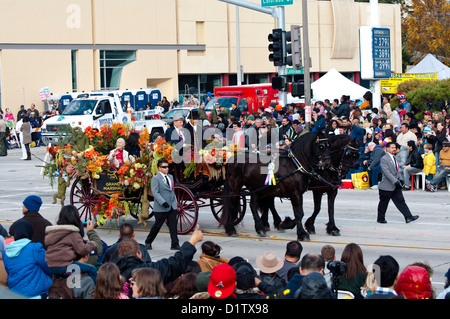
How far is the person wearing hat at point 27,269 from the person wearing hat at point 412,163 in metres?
14.4

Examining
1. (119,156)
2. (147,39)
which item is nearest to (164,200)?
(119,156)

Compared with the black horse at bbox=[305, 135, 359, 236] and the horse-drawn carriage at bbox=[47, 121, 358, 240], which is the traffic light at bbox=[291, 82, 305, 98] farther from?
the black horse at bbox=[305, 135, 359, 236]

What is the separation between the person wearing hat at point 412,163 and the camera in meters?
20.1

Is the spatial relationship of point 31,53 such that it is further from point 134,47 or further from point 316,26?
point 316,26

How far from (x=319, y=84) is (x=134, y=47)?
15537 mm

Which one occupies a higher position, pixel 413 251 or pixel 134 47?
pixel 134 47

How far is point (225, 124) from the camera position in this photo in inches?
1093

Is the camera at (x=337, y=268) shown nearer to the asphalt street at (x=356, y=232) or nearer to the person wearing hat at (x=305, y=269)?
the person wearing hat at (x=305, y=269)

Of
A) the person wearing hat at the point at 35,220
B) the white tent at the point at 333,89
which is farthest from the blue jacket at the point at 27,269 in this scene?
the white tent at the point at 333,89

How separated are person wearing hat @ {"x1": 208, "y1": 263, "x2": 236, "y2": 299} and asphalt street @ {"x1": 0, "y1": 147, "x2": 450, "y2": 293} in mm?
4018

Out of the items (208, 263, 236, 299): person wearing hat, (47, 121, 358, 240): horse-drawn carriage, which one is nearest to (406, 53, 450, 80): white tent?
(47, 121, 358, 240): horse-drawn carriage

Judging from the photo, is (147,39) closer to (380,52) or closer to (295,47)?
(380,52)

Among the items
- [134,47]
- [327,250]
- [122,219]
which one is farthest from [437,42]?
[327,250]
